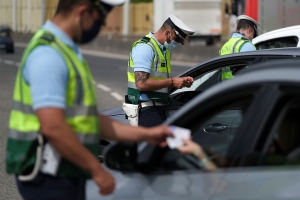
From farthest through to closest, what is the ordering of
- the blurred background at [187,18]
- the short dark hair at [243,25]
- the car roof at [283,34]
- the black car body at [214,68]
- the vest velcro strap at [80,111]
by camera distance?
the blurred background at [187,18]
the car roof at [283,34]
the short dark hair at [243,25]
the black car body at [214,68]
the vest velcro strap at [80,111]

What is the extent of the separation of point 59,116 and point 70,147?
0.45ft

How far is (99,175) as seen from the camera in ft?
11.8

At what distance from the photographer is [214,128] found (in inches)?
260

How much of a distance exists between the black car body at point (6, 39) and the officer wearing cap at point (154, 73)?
106 feet

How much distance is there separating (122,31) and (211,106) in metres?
66.8

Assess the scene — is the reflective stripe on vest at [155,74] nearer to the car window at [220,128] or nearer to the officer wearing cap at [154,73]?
the officer wearing cap at [154,73]

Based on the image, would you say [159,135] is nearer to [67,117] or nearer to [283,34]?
[67,117]

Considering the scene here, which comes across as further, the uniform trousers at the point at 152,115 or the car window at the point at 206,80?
the car window at the point at 206,80

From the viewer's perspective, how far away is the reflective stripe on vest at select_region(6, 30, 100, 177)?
3668mm

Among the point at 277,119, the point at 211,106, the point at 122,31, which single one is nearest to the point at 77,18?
the point at 211,106

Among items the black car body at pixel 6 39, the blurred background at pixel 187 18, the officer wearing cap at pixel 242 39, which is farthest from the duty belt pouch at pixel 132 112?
the black car body at pixel 6 39

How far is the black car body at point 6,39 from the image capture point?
39172mm

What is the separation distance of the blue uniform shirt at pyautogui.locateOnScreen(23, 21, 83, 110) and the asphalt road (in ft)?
14.5

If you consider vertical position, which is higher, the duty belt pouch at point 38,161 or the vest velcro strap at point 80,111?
the vest velcro strap at point 80,111
